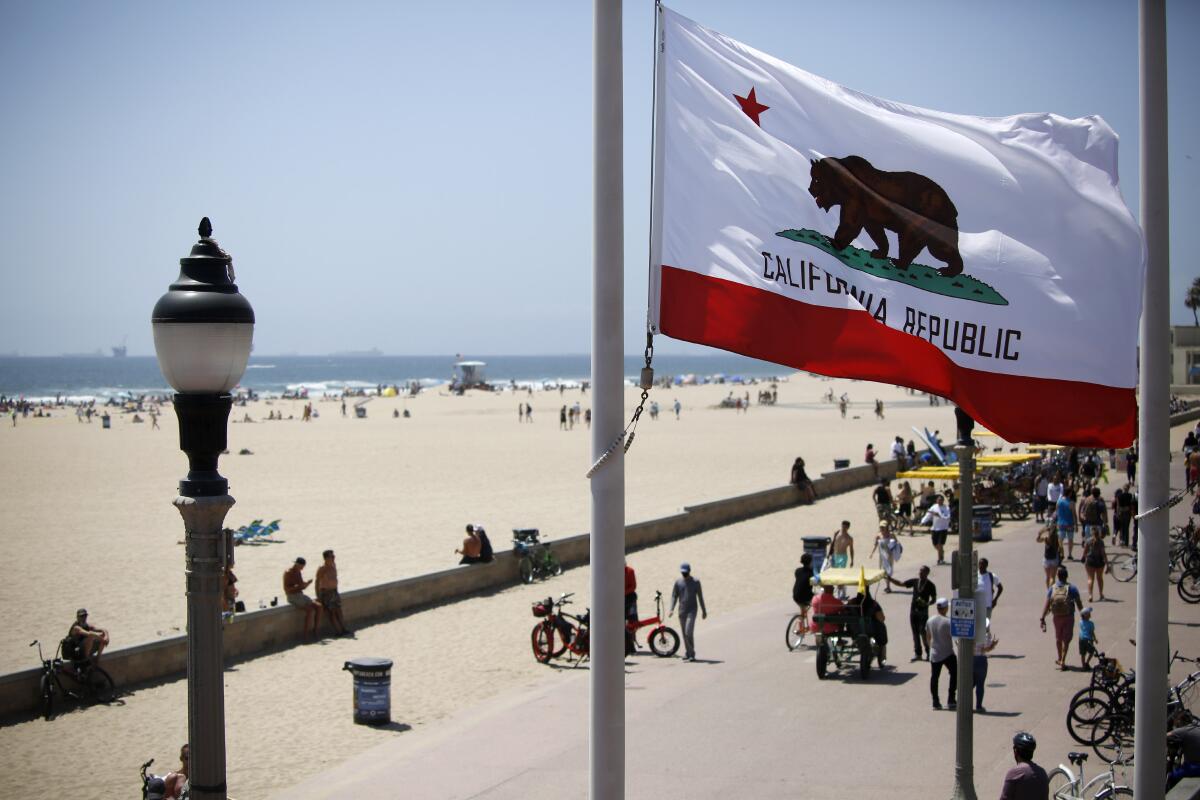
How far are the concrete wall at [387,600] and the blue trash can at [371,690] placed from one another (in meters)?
3.35

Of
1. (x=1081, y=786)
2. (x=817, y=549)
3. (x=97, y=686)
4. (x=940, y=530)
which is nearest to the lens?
(x=1081, y=786)

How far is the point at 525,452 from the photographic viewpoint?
166 ft

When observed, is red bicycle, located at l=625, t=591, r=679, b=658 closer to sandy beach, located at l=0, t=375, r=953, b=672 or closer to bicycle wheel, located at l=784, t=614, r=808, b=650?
bicycle wheel, located at l=784, t=614, r=808, b=650

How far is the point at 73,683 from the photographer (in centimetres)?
1488

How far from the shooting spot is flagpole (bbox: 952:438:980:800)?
9070 millimetres

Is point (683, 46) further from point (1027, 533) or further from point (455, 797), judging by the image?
point (1027, 533)

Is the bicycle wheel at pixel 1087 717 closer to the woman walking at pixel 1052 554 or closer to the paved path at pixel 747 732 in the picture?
the paved path at pixel 747 732

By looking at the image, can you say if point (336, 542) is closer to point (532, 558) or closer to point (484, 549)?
point (484, 549)

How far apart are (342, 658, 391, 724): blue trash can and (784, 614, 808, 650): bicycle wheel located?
576 cm

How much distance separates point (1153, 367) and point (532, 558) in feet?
56.4

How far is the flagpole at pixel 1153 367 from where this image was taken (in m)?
6.68

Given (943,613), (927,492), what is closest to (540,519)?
(927,492)

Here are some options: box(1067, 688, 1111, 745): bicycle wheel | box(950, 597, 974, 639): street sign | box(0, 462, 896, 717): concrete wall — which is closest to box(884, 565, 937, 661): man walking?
box(1067, 688, 1111, 745): bicycle wheel

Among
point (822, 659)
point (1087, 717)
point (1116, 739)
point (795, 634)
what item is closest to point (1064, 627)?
point (1087, 717)
